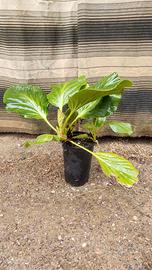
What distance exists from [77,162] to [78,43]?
0.54 m

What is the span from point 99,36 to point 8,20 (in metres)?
0.41

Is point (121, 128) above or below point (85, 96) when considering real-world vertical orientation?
below

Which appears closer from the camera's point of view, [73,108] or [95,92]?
[95,92]

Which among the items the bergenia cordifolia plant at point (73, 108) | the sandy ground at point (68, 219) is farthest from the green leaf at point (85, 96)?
the sandy ground at point (68, 219)

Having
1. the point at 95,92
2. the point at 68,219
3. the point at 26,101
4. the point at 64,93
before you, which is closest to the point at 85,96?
the point at 95,92

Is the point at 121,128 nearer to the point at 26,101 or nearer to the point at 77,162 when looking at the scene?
the point at 77,162

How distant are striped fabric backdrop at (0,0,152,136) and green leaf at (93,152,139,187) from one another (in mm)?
480

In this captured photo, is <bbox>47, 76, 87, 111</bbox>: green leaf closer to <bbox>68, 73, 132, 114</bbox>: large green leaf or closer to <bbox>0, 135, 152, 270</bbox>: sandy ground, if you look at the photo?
<bbox>68, 73, 132, 114</bbox>: large green leaf

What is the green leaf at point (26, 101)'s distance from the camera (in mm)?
1132

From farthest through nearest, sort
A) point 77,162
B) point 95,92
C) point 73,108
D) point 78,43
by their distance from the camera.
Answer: point 78,43, point 77,162, point 73,108, point 95,92

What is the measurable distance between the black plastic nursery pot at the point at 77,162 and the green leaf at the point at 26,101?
0.16 meters

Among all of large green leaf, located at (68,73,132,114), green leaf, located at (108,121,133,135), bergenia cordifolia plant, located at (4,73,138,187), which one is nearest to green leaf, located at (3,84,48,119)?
bergenia cordifolia plant, located at (4,73,138,187)

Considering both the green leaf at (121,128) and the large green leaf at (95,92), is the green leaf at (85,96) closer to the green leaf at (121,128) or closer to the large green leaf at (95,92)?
the large green leaf at (95,92)

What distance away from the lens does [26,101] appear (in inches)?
45.1
